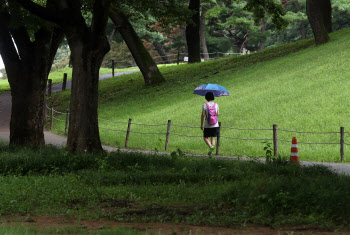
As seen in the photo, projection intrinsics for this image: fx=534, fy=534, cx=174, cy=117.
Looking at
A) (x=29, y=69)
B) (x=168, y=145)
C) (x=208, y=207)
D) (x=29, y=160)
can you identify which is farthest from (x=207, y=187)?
(x=168, y=145)

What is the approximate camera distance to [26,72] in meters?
→ 16.5

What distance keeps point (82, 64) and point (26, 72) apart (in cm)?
310

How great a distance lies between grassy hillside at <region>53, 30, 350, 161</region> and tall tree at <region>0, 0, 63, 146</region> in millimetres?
3084

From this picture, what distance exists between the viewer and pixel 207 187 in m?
9.42

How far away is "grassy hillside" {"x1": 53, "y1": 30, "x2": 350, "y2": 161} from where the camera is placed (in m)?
19.9

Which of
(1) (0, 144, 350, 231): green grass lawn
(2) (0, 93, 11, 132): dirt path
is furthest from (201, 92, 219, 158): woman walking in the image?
(2) (0, 93, 11, 132): dirt path

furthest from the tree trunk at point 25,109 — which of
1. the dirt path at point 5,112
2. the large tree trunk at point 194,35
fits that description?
the large tree trunk at point 194,35

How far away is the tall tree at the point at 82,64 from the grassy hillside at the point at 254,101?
1468mm

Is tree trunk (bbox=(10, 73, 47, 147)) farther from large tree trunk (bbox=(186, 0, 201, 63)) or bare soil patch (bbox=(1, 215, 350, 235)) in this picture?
large tree trunk (bbox=(186, 0, 201, 63))

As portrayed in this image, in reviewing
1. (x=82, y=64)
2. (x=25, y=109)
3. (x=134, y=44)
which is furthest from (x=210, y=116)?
(x=134, y=44)

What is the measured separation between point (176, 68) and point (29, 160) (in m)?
28.6

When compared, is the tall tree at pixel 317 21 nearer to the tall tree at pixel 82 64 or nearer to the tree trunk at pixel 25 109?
the tree trunk at pixel 25 109

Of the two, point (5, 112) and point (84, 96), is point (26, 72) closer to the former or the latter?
point (84, 96)

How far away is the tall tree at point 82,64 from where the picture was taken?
14172mm
